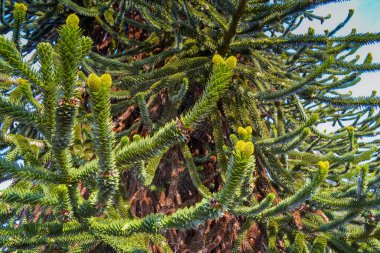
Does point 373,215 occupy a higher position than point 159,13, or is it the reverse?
point 159,13

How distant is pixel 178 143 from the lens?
218 centimetres

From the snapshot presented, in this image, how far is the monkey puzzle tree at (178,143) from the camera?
86 cm

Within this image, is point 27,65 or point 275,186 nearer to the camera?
point 27,65

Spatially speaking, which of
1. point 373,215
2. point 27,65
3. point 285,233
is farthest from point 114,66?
point 373,215

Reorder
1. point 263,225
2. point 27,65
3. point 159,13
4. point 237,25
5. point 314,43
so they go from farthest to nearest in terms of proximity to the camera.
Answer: point 159,13, point 263,225, point 237,25, point 314,43, point 27,65

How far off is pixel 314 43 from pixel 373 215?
93cm

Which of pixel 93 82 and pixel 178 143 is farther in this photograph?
pixel 178 143

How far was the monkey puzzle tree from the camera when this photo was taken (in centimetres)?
86

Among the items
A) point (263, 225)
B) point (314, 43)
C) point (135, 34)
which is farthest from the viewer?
point (135, 34)

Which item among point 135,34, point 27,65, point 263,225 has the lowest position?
point 263,225

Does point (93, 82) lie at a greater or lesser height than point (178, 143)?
greater

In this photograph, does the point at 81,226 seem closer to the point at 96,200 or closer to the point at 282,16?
the point at 96,200

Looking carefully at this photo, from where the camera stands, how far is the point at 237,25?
6.41ft

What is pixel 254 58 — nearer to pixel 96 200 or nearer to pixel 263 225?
pixel 263 225
